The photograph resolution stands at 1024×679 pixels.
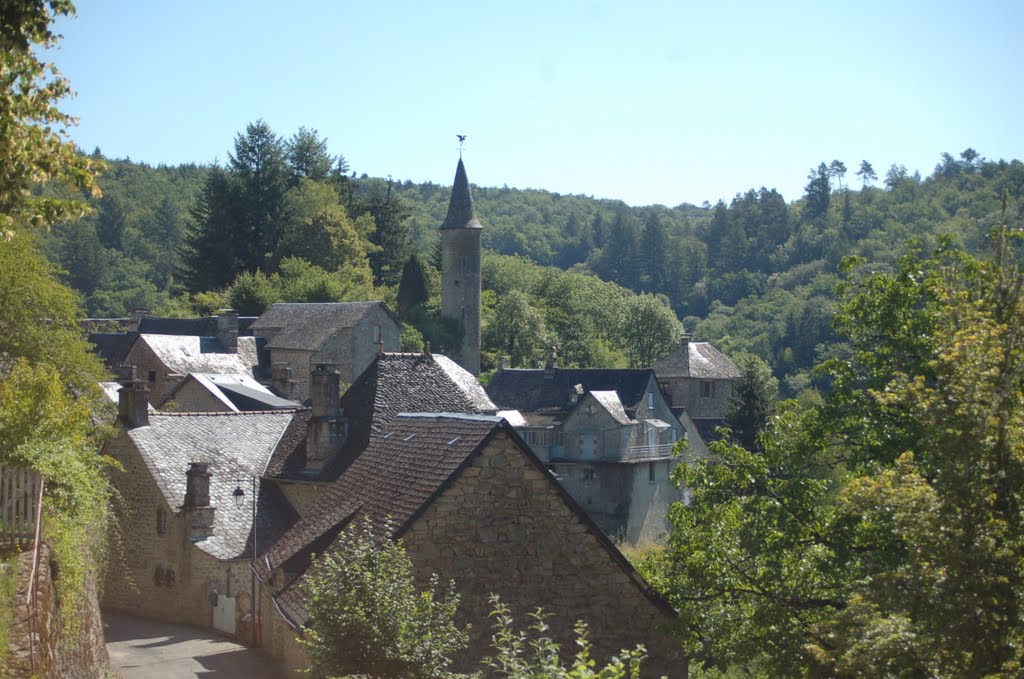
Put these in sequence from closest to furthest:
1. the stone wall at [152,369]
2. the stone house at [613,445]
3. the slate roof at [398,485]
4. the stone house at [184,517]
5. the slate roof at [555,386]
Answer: the slate roof at [398,485]
the stone house at [184,517]
the stone wall at [152,369]
the stone house at [613,445]
the slate roof at [555,386]

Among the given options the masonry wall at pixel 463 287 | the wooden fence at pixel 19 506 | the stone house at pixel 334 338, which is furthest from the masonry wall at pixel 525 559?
the masonry wall at pixel 463 287

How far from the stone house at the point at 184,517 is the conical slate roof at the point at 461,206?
4181cm

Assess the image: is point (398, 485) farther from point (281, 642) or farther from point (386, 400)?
point (386, 400)

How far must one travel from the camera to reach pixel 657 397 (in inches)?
2235

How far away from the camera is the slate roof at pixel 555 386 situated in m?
55.8

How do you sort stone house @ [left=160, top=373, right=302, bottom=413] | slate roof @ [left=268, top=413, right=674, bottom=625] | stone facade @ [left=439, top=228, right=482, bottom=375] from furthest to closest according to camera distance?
stone facade @ [left=439, top=228, right=482, bottom=375]
stone house @ [left=160, top=373, right=302, bottom=413]
slate roof @ [left=268, top=413, right=674, bottom=625]

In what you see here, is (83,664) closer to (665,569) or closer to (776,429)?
(665,569)

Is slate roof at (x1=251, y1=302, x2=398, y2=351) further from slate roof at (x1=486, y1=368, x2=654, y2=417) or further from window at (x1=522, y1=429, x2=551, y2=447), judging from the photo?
window at (x1=522, y1=429, x2=551, y2=447)

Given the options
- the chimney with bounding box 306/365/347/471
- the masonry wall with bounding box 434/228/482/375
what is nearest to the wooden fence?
the chimney with bounding box 306/365/347/471

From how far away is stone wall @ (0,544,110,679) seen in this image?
1004cm

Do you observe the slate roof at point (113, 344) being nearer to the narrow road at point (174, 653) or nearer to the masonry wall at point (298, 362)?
the masonry wall at point (298, 362)

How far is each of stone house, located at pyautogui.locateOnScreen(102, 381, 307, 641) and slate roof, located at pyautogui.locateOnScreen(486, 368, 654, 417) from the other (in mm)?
29307

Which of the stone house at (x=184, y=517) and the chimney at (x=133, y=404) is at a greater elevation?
the chimney at (x=133, y=404)

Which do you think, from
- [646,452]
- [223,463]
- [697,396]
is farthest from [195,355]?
[697,396]
